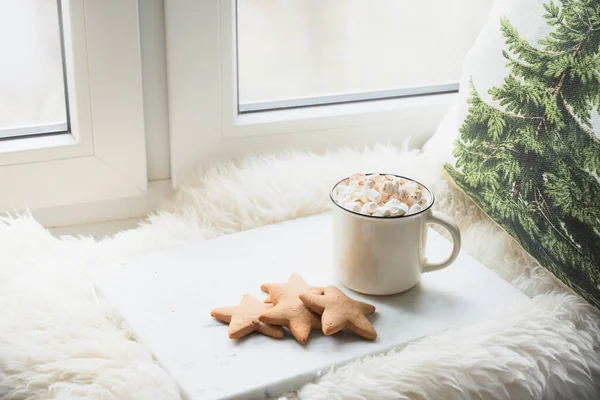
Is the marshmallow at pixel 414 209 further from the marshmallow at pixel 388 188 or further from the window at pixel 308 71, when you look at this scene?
the window at pixel 308 71

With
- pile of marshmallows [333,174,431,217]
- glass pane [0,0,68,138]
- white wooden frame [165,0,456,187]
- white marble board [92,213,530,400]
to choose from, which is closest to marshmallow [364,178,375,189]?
pile of marshmallows [333,174,431,217]

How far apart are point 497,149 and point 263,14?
0.35 metres

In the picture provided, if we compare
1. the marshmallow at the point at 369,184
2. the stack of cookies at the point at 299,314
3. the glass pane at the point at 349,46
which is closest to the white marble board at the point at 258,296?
the stack of cookies at the point at 299,314

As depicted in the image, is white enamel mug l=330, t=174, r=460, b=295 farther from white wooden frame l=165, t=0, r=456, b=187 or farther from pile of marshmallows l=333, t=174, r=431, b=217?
white wooden frame l=165, t=0, r=456, b=187

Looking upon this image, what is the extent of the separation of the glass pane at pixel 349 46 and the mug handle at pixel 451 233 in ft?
1.10

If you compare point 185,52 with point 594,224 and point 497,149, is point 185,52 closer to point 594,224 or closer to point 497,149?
point 497,149

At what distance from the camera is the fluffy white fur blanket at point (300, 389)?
2.07 feet

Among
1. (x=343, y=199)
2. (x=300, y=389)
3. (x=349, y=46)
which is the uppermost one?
(x=349, y=46)

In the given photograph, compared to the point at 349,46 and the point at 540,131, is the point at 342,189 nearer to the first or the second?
the point at 540,131

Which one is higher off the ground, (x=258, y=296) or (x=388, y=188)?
(x=388, y=188)

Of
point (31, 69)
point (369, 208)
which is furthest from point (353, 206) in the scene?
point (31, 69)

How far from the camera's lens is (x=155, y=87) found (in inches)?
36.6

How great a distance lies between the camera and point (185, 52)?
908 mm

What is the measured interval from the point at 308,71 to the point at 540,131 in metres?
0.37
